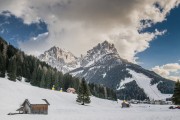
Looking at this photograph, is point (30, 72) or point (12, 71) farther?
point (30, 72)

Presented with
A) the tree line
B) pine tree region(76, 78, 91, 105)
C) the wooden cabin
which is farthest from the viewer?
the tree line

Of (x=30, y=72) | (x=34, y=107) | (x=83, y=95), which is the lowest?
(x=34, y=107)

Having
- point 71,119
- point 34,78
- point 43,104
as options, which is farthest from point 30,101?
point 34,78

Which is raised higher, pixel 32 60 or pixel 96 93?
pixel 32 60

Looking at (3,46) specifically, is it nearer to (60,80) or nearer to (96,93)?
(60,80)

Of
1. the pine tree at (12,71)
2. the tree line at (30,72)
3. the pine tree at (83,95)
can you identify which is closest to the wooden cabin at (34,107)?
the pine tree at (83,95)

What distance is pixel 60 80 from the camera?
166 metres

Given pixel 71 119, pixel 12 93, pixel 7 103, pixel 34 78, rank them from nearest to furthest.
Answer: pixel 71 119, pixel 7 103, pixel 12 93, pixel 34 78

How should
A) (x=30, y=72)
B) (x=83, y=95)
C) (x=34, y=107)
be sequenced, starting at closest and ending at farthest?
1. (x=34, y=107)
2. (x=83, y=95)
3. (x=30, y=72)

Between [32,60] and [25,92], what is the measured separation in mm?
75369

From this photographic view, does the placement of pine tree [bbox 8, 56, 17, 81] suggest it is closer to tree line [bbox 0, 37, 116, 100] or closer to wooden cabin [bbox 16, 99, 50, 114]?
tree line [bbox 0, 37, 116, 100]

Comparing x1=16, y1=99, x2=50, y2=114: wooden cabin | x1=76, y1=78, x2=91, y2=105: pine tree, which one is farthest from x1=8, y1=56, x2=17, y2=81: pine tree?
x1=16, y1=99, x2=50, y2=114: wooden cabin

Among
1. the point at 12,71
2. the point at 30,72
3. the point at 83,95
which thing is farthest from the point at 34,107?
the point at 30,72

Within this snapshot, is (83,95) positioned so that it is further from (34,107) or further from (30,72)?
(30,72)
